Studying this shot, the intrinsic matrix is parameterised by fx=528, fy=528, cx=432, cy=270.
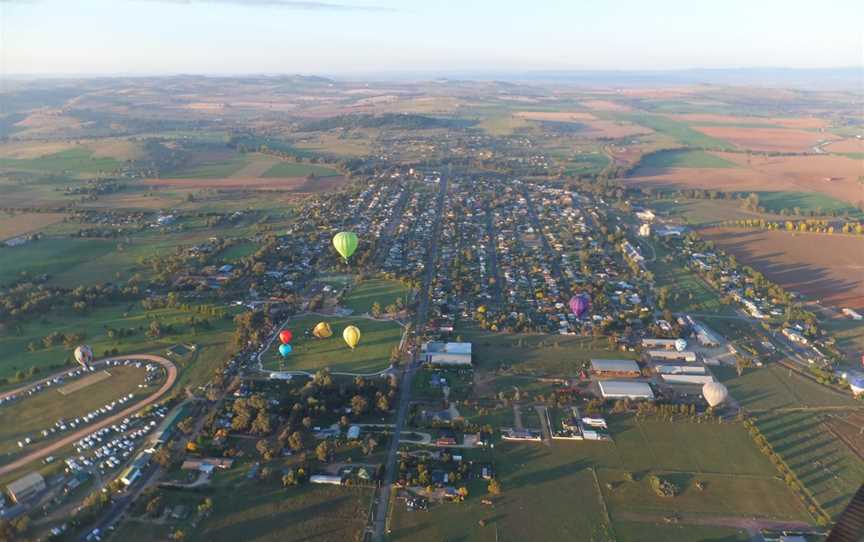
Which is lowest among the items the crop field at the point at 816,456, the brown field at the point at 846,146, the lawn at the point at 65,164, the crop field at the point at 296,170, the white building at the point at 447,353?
the crop field at the point at 816,456

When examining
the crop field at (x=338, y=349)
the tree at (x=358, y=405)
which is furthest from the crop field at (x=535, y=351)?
the tree at (x=358, y=405)

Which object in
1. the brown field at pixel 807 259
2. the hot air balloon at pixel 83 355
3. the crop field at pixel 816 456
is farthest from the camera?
the brown field at pixel 807 259

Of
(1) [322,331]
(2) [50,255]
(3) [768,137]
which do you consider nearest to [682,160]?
(3) [768,137]

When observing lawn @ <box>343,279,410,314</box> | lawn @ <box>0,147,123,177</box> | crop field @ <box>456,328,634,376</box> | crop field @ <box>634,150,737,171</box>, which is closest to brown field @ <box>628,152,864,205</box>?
crop field @ <box>634,150,737,171</box>

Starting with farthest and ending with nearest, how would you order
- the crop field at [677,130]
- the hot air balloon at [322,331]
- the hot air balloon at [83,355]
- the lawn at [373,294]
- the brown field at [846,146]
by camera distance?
the crop field at [677,130] → the brown field at [846,146] → the lawn at [373,294] → the hot air balloon at [322,331] → the hot air balloon at [83,355]

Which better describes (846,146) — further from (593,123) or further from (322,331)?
(322,331)

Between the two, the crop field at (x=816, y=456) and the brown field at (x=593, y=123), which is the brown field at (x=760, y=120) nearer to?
the brown field at (x=593, y=123)

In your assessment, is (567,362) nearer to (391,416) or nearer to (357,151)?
(391,416)

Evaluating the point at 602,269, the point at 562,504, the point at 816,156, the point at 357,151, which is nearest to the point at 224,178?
the point at 357,151
